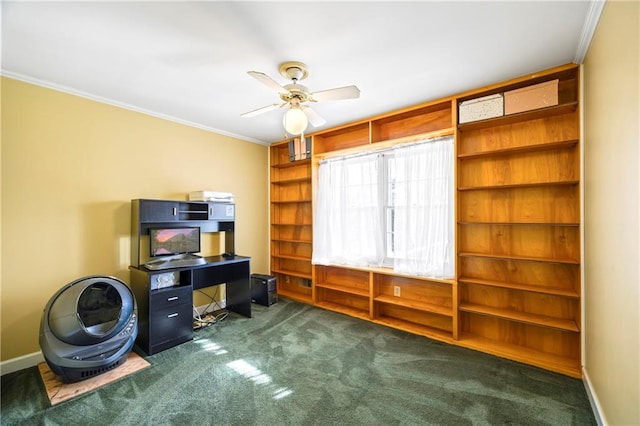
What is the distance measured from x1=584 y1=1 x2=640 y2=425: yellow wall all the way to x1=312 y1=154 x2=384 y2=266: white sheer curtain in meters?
1.90

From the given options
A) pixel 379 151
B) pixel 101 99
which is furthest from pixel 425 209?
pixel 101 99

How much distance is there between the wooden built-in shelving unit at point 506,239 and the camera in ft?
7.78

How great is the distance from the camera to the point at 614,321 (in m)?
1.49

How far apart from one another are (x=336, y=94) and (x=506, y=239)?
2.15 metres

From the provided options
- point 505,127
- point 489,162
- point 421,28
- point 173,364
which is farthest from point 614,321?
point 173,364

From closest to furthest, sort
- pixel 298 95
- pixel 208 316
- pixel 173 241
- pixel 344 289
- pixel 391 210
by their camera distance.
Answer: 1. pixel 298 95
2. pixel 173 241
3. pixel 391 210
4. pixel 208 316
5. pixel 344 289

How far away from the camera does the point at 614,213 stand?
149 centimetres

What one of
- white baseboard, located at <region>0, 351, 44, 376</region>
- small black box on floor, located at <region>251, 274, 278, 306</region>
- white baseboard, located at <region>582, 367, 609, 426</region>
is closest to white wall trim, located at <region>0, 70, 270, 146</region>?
small black box on floor, located at <region>251, 274, 278, 306</region>

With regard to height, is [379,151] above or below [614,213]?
above

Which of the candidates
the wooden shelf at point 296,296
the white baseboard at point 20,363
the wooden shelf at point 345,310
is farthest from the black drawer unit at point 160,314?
the wooden shelf at point 345,310

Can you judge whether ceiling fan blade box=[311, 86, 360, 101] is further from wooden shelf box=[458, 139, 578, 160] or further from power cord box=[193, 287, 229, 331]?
power cord box=[193, 287, 229, 331]

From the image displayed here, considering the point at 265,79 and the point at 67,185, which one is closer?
the point at 265,79

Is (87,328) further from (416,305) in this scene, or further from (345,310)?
(416,305)

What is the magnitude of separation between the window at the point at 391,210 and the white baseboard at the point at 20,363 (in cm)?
294
